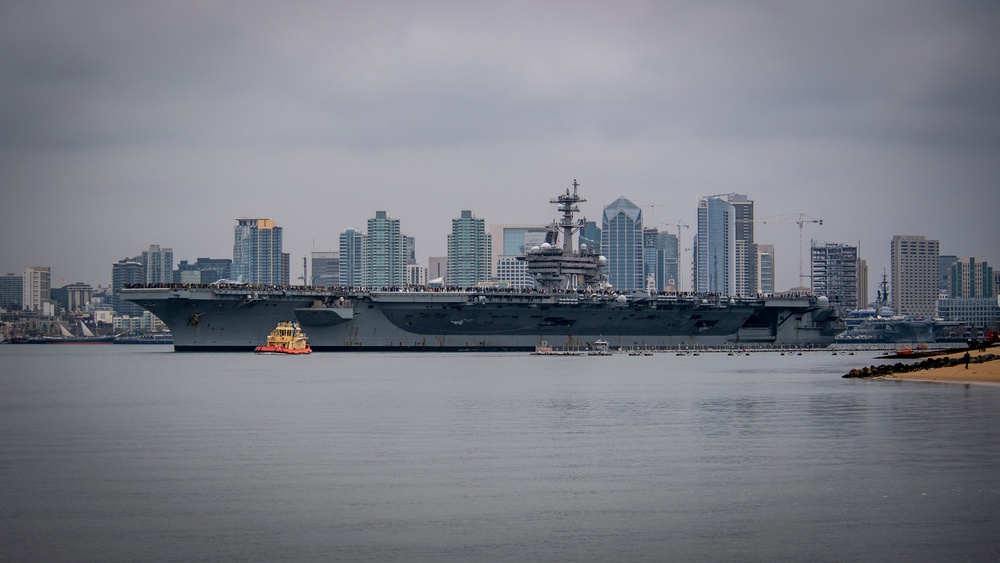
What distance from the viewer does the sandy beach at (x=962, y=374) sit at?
34281mm

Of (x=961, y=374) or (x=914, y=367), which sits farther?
(x=914, y=367)

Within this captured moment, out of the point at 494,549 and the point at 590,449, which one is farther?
the point at 590,449

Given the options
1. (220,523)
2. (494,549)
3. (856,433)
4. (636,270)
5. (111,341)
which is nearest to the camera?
(494,549)

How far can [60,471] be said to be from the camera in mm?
15859

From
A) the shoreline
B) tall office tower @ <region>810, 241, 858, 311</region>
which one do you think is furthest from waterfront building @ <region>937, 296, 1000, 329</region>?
the shoreline

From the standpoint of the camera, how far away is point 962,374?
36.0m

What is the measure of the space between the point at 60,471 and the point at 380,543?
6315 millimetres

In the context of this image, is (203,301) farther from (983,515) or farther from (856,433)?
(983,515)

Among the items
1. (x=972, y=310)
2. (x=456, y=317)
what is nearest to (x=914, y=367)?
(x=456, y=317)

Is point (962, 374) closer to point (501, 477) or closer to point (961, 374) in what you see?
point (961, 374)

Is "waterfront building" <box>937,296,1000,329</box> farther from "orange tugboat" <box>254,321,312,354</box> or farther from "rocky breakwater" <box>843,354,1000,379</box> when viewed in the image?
"rocky breakwater" <box>843,354,1000,379</box>

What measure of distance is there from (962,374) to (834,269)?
473ft

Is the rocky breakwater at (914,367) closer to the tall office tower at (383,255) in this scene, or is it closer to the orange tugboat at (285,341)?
the orange tugboat at (285,341)

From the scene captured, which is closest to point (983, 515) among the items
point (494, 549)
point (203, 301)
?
point (494, 549)
